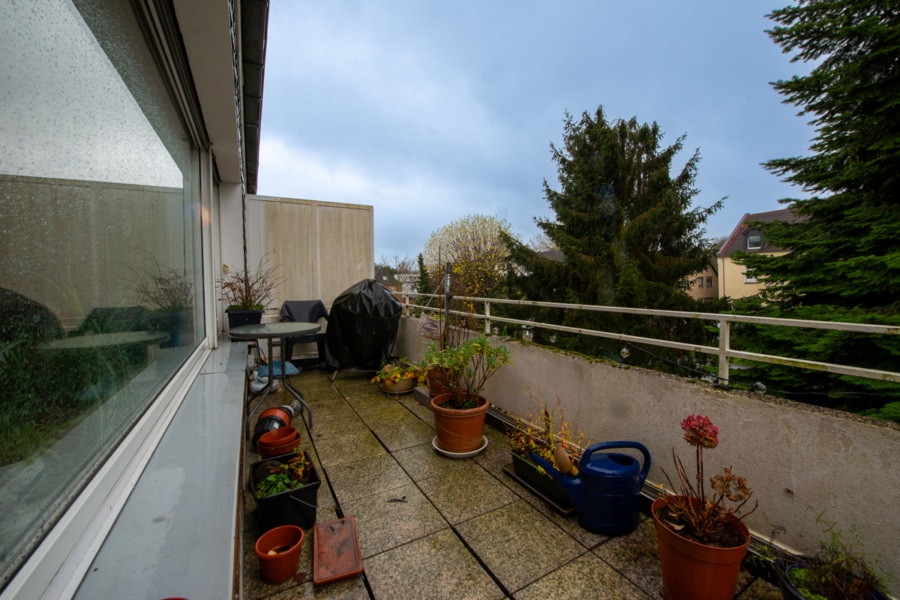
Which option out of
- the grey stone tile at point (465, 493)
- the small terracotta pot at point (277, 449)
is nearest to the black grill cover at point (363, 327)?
the small terracotta pot at point (277, 449)

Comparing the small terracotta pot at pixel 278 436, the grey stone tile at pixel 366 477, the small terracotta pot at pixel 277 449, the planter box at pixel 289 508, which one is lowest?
the grey stone tile at pixel 366 477

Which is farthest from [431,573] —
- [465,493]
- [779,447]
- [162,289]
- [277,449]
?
[162,289]

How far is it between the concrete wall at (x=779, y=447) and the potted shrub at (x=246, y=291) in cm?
357

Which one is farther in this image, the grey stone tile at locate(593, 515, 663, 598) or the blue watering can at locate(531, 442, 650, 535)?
the blue watering can at locate(531, 442, 650, 535)

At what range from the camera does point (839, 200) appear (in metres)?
4.58

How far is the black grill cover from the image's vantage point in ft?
14.8

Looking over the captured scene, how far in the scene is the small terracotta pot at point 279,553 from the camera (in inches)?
57.0

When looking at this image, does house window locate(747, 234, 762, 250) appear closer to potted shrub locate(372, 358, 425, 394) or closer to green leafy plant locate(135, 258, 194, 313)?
potted shrub locate(372, 358, 425, 394)

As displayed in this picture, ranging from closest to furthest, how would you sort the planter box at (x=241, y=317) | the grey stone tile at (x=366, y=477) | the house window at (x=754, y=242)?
1. the grey stone tile at (x=366, y=477)
2. the planter box at (x=241, y=317)
3. the house window at (x=754, y=242)

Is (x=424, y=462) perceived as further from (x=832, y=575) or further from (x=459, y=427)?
(x=832, y=575)

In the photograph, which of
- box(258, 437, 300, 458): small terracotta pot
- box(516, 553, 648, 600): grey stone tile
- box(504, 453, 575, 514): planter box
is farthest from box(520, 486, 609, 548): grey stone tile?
box(258, 437, 300, 458): small terracotta pot

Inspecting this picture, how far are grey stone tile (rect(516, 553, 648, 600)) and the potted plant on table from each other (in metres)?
0.16

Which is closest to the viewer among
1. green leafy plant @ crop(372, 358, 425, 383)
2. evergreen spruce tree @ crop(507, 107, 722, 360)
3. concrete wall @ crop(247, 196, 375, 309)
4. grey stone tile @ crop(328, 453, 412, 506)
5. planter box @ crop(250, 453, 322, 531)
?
planter box @ crop(250, 453, 322, 531)

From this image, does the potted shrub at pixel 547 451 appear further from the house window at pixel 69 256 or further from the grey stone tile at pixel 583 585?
the house window at pixel 69 256
